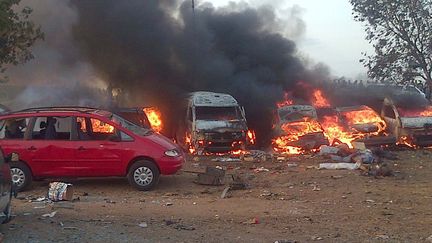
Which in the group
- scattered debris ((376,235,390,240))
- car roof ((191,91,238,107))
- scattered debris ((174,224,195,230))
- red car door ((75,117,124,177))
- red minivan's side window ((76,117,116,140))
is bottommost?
scattered debris ((376,235,390,240))

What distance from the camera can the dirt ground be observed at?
6.54 metres

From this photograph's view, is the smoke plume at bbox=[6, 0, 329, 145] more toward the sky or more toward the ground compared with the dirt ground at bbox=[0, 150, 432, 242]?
more toward the sky

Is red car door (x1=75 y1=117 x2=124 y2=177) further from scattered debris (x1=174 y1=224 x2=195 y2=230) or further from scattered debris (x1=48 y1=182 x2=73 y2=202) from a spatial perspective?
scattered debris (x1=174 y1=224 x2=195 y2=230)

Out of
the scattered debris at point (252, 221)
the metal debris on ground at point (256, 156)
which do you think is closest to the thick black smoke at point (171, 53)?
the metal debris on ground at point (256, 156)

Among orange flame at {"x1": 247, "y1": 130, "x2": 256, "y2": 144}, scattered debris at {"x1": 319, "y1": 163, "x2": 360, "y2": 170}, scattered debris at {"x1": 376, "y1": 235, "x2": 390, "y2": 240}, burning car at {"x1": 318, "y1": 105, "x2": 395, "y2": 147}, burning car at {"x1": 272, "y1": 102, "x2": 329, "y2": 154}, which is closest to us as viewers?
scattered debris at {"x1": 376, "y1": 235, "x2": 390, "y2": 240}

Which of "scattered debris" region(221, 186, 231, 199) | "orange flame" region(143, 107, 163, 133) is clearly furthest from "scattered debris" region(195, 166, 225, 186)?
"orange flame" region(143, 107, 163, 133)

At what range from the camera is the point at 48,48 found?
22.8 m

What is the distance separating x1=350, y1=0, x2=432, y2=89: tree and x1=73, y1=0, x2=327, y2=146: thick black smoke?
3.28 meters

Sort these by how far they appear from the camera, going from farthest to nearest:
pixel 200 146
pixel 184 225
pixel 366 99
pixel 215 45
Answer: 1. pixel 215 45
2. pixel 366 99
3. pixel 200 146
4. pixel 184 225

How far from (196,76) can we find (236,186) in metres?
13.0

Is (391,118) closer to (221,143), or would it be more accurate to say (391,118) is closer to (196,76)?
(221,143)

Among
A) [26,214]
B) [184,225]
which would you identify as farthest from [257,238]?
[26,214]

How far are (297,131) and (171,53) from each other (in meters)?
9.34

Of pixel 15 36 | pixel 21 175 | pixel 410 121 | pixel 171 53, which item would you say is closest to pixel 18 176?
pixel 21 175
